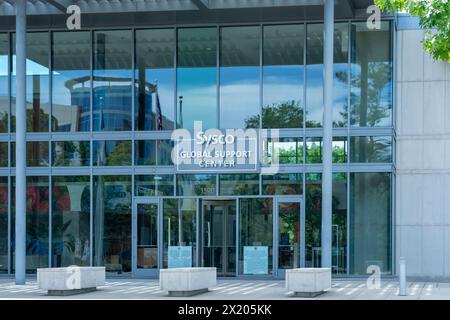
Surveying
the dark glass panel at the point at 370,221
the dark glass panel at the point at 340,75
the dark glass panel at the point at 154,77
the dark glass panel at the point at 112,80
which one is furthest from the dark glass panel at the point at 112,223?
the dark glass panel at the point at 370,221

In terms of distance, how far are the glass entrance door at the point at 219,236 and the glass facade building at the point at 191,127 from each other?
1.1 inches

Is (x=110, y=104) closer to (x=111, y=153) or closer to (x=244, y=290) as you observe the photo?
(x=111, y=153)

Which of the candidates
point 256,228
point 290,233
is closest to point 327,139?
point 290,233

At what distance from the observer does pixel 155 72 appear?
1964cm

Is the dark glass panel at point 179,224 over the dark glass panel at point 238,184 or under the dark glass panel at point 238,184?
under

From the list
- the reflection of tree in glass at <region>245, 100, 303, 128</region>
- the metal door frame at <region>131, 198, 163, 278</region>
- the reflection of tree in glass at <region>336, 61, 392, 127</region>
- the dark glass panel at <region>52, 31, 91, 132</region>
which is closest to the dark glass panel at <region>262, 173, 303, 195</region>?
the reflection of tree in glass at <region>245, 100, 303, 128</region>

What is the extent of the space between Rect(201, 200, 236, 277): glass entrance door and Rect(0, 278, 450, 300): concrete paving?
66 centimetres

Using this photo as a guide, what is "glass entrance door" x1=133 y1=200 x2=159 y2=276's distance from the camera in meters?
19.2

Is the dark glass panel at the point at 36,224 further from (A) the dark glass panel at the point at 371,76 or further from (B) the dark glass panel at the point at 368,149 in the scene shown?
(A) the dark glass panel at the point at 371,76

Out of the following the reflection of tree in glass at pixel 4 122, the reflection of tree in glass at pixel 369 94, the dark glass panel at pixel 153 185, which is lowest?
the dark glass panel at pixel 153 185

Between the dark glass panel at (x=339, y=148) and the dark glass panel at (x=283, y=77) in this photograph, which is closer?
the dark glass panel at (x=339, y=148)

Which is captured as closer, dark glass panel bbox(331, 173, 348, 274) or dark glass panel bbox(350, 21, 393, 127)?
dark glass panel bbox(331, 173, 348, 274)

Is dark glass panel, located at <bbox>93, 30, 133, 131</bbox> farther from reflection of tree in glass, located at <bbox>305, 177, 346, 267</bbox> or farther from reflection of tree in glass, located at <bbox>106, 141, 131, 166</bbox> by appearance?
reflection of tree in glass, located at <bbox>305, 177, 346, 267</bbox>

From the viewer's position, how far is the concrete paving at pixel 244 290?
1323cm
